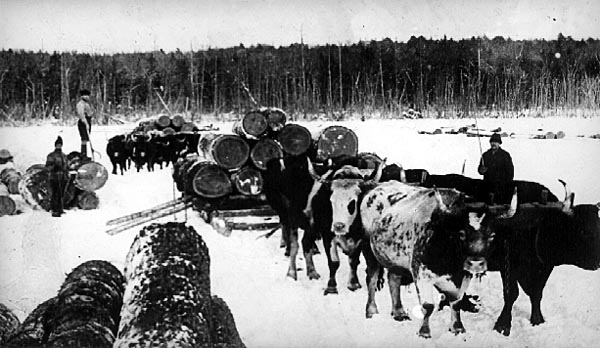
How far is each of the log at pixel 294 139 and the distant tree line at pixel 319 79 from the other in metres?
0.10

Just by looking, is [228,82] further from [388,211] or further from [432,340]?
[432,340]

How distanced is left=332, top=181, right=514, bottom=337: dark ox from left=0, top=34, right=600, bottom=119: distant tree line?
0.59 metres

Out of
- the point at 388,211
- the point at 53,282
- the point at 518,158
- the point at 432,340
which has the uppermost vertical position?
the point at 518,158

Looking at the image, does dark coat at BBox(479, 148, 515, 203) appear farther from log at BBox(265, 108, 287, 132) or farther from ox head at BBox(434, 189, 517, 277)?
log at BBox(265, 108, 287, 132)

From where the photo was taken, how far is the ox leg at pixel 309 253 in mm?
5059

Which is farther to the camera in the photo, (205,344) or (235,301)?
(235,301)

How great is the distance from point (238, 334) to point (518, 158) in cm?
213

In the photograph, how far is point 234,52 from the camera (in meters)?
5.15

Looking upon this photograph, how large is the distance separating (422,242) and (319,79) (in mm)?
1262

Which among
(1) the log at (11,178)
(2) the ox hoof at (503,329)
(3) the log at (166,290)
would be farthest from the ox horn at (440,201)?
(1) the log at (11,178)

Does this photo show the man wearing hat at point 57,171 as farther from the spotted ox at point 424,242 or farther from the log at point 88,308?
A: the spotted ox at point 424,242

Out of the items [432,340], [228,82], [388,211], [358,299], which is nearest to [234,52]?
[228,82]

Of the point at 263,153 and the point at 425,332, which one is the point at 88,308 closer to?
the point at 263,153

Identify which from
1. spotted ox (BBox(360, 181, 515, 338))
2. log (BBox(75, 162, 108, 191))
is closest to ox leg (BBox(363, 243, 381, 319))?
spotted ox (BBox(360, 181, 515, 338))
